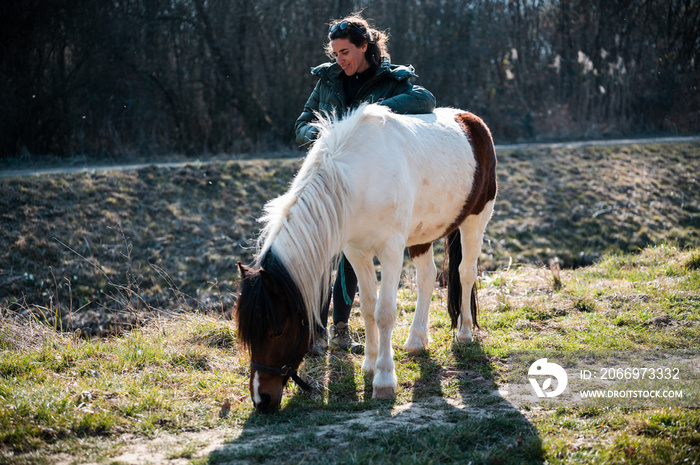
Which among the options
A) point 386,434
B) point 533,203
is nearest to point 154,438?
point 386,434

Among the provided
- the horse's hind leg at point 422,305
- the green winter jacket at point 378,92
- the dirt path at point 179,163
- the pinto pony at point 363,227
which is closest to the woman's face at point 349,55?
the green winter jacket at point 378,92

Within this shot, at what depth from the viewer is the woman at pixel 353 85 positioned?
4320 mm

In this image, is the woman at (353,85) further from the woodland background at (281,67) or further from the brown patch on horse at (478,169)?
the woodland background at (281,67)

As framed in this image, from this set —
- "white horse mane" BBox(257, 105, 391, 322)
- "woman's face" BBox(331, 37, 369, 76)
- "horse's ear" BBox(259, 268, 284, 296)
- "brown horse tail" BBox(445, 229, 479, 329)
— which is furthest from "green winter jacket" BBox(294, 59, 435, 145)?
"horse's ear" BBox(259, 268, 284, 296)

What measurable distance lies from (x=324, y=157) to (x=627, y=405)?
2304mm

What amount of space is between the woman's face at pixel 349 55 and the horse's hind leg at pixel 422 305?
164 cm

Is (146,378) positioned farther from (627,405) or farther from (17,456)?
(627,405)

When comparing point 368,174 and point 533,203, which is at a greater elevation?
point 368,174

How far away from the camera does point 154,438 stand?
10.2ft

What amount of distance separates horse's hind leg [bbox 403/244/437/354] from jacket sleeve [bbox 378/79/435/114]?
1200mm

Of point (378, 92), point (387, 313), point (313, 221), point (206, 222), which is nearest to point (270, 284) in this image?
point (313, 221)

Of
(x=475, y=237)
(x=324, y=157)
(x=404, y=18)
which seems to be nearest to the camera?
(x=324, y=157)

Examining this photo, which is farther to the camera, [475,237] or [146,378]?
[475,237]

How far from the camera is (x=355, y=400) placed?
3.78 metres
